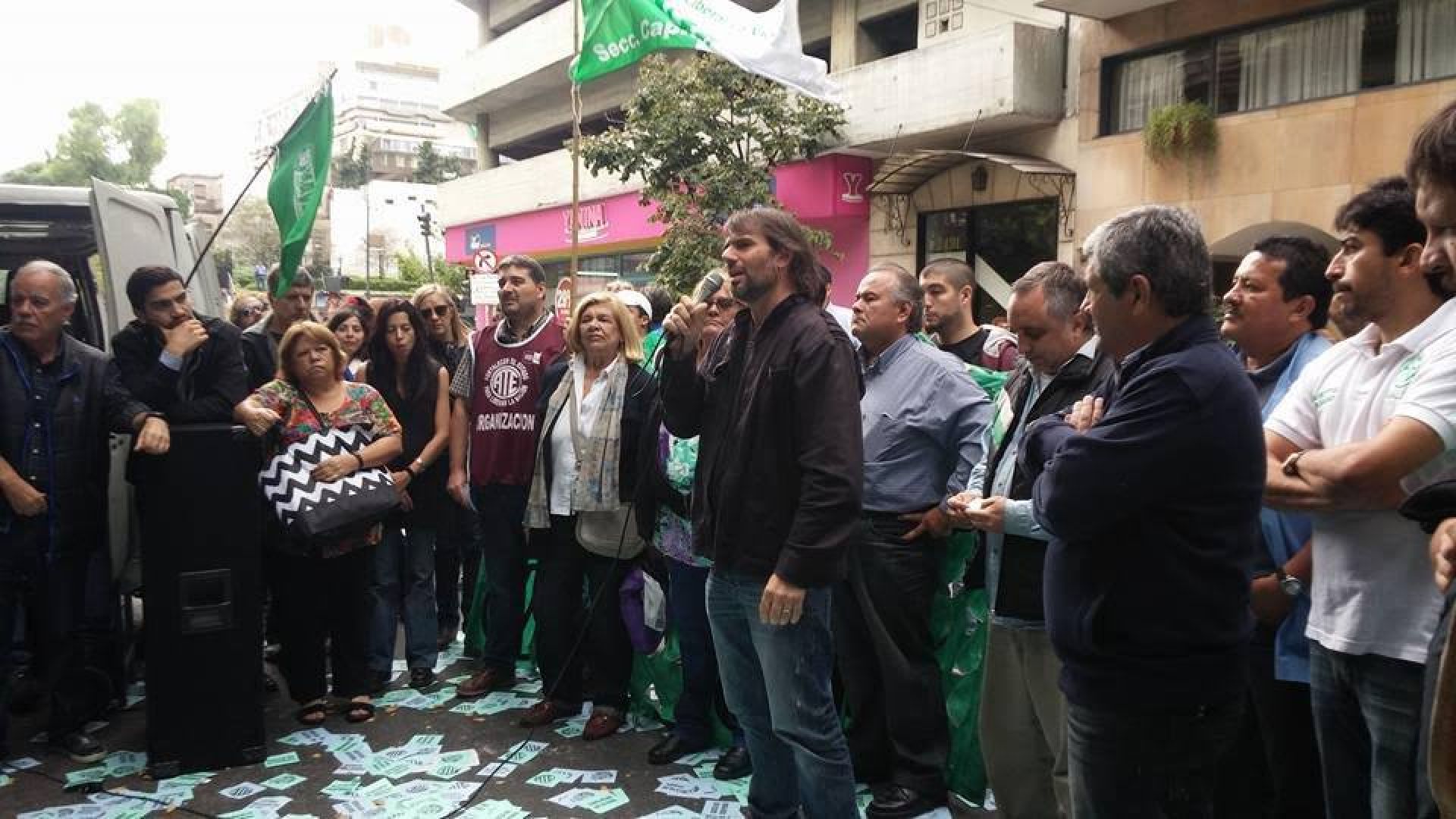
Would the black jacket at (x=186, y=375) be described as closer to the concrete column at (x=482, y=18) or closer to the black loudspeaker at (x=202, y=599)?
the black loudspeaker at (x=202, y=599)

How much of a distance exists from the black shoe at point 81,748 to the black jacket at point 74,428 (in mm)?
826

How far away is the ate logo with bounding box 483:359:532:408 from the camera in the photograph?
16.9 feet

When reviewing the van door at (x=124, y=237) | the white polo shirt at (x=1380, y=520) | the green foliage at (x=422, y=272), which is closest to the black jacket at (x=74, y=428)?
the van door at (x=124, y=237)

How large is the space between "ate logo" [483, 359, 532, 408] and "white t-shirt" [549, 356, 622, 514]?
1.31ft

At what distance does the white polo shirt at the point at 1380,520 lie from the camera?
82.9 inches

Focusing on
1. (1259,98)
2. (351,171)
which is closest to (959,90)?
(1259,98)

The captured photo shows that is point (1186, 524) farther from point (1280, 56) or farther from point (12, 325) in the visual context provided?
point (1280, 56)

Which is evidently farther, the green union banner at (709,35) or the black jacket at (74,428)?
the green union banner at (709,35)

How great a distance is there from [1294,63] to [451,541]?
10.8 metres

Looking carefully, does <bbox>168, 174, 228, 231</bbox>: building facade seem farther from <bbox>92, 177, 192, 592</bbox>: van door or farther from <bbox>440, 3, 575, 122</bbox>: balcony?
<bbox>92, 177, 192, 592</bbox>: van door

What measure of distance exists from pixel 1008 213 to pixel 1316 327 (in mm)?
12186

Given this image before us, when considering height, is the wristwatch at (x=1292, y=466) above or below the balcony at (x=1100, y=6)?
below

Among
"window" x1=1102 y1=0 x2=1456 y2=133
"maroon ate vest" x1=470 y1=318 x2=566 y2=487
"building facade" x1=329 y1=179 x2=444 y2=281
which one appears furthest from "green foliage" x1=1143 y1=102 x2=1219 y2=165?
"building facade" x1=329 y1=179 x2=444 y2=281

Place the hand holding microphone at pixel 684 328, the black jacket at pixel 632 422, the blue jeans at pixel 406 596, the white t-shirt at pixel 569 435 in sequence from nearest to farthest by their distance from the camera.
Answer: the hand holding microphone at pixel 684 328 → the black jacket at pixel 632 422 → the white t-shirt at pixel 569 435 → the blue jeans at pixel 406 596
